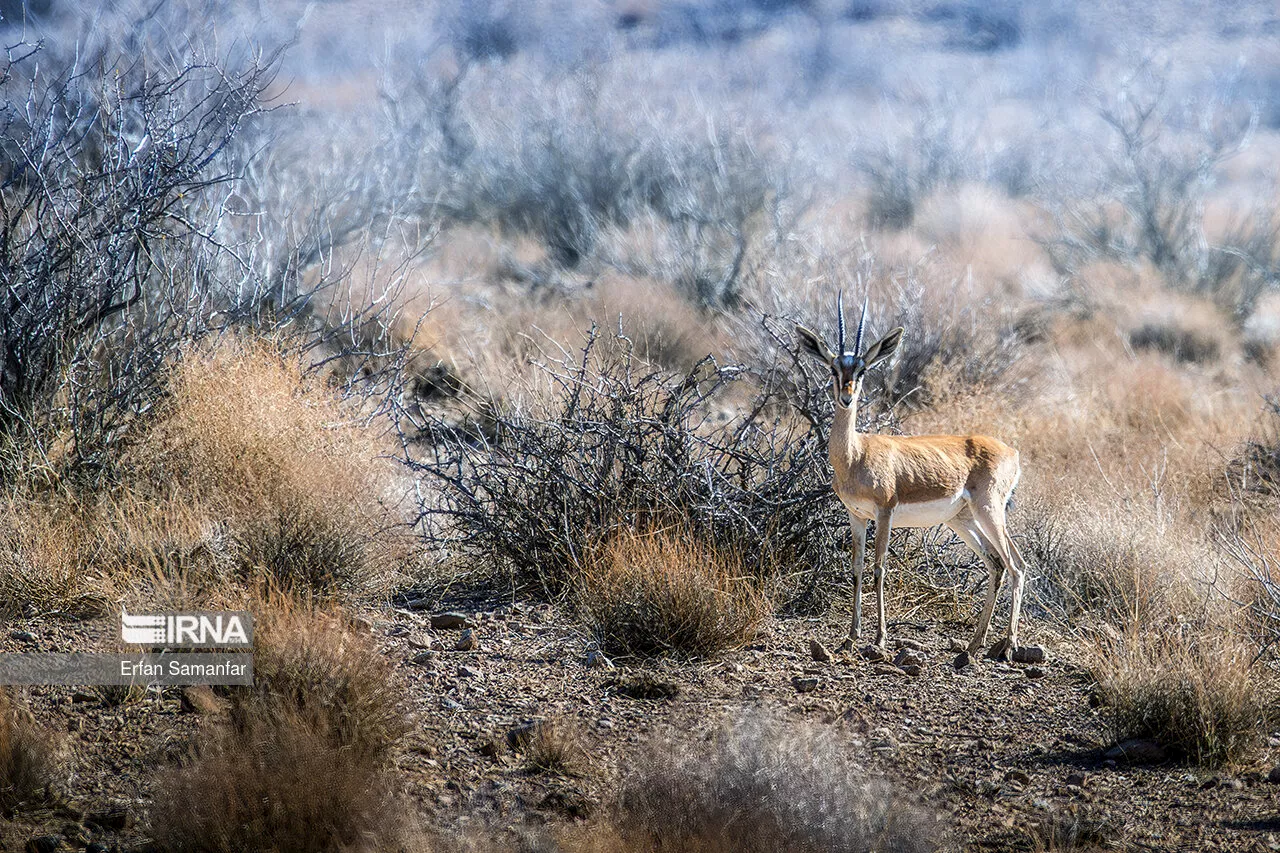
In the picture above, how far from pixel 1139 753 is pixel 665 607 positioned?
1.99m

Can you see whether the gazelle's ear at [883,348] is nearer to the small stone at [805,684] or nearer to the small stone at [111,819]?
the small stone at [805,684]

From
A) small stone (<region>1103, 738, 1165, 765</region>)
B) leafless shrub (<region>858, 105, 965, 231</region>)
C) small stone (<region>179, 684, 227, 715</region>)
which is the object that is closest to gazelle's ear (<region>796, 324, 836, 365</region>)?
small stone (<region>1103, 738, 1165, 765</region>)

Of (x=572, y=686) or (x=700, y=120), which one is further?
(x=700, y=120)

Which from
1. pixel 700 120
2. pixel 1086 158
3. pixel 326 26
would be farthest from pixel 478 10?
pixel 700 120

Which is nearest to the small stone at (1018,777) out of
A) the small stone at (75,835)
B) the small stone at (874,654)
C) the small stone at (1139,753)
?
the small stone at (1139,753)

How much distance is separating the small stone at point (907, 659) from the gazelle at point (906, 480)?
0.34ft

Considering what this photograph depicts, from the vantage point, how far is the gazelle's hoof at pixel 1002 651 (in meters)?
6.03

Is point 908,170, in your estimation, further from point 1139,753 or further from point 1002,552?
point 1139,753

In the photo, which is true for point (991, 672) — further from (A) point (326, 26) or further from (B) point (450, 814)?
(A) point (326, 26)

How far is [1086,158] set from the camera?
27922 mm

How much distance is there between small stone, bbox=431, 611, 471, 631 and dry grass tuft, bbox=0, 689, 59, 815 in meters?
1.90

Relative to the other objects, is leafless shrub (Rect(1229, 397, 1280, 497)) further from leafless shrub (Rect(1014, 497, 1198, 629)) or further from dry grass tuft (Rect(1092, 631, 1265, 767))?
dry grass tuft (Rect(1092, 631, 1265, 767))

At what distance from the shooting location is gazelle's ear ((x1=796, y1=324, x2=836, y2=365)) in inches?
217

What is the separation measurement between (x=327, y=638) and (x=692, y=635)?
64.8 inches
